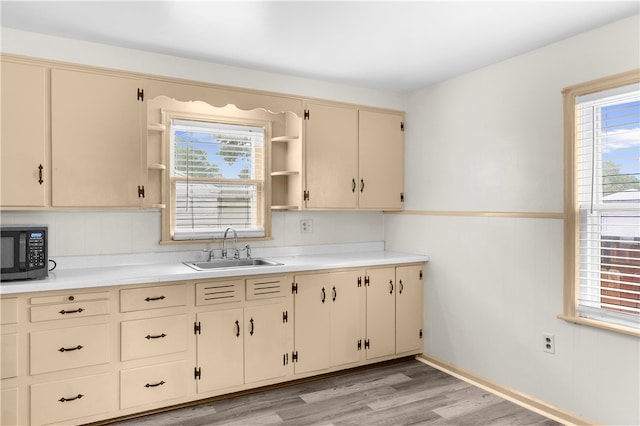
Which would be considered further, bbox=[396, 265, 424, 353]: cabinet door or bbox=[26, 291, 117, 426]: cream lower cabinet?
bbox=[396, 265, 424, 353]: cabinet door

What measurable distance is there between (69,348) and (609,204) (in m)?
3.30

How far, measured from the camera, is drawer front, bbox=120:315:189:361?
2711 mm

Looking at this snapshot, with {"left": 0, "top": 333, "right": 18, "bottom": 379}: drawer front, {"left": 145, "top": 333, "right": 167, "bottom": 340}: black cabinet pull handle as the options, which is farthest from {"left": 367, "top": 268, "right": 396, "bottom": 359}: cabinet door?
{"left": 0, "top": 333, "right": 18, "bottom": 379}: drawer front

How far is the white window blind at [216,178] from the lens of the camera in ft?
11.4

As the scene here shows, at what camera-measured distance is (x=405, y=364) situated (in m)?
3.79

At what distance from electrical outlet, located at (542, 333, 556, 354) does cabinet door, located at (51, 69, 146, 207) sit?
2.92 meters

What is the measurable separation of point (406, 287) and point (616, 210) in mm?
1713

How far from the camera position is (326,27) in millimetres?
2643

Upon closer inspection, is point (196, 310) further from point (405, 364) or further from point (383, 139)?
point (383, 139)

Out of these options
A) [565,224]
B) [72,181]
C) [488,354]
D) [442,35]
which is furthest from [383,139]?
[72,181]

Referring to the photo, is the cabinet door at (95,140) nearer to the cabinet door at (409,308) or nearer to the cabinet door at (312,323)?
the cabinet door at (312,323)

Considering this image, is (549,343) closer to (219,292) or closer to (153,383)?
(219,292)

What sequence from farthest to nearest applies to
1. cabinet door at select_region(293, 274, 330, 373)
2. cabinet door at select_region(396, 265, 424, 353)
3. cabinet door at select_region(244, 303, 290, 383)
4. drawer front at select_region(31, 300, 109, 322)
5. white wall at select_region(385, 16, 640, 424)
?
cabinet door at select_region(396, 265, 424, 353) < cabinet door at select_region(293, 274, 330, 373) < cabinet door at select_region(244, 303, 290, 383) < white wall at select_region(385, 16, 640, 424) < drawer front at select_region(31, 300, 109, 322)

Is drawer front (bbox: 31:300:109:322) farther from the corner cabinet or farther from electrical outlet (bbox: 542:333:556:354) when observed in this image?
electrical outlet (bbox: 542:333:556:354)
